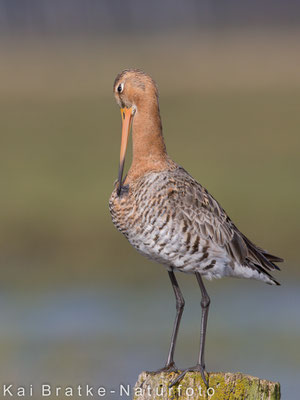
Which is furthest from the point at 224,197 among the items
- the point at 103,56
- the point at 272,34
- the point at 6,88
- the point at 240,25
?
the point at 240,25

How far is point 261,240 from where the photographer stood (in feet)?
46.8

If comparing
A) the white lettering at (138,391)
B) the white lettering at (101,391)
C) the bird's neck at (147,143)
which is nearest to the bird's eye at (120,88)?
the bird's neck at (147,143)

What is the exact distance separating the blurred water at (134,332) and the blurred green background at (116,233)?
0.06ft

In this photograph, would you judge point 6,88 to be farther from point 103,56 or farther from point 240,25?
point 240,25

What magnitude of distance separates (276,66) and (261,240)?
36964 mm

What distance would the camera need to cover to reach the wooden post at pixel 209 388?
5680 mm

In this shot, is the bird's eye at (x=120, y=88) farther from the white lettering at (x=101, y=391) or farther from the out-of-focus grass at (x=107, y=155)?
the out-of-focus grass at (x=107, y=155)

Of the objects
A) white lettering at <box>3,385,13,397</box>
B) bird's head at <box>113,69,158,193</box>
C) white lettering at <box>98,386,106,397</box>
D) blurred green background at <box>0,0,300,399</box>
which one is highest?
blurred green background at <box>0,0,300,399</box>

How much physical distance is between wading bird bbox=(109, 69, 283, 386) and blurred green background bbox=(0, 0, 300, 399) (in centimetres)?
241

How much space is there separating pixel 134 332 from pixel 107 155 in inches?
479

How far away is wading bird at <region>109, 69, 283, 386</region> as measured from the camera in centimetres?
684

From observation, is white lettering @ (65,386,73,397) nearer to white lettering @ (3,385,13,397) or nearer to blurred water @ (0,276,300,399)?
blurred water @ (0,276,300,399)

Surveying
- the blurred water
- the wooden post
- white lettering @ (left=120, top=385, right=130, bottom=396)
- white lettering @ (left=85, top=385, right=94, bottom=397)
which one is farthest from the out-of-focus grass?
the wooden post

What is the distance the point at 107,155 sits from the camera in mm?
22859
